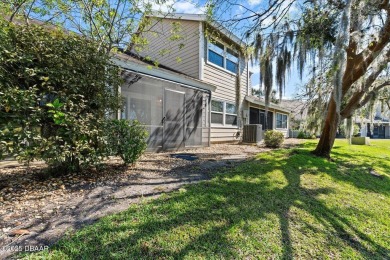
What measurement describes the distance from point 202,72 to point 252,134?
14.4 feet

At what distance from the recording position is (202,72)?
33.8 feet

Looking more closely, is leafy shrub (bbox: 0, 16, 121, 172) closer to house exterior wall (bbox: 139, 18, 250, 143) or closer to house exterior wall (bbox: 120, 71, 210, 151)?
house exterior wall (bbox: 120, 71, 210, 151)

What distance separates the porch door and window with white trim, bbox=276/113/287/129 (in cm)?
A: 1317

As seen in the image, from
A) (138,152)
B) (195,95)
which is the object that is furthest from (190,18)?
(138,152)

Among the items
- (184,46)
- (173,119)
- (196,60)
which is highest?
(184,46)

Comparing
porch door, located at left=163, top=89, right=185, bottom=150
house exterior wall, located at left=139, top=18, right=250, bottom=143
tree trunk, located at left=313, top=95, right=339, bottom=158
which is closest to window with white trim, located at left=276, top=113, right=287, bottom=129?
house exterior wall, located at left=139, top=18, right=250, bottom=143

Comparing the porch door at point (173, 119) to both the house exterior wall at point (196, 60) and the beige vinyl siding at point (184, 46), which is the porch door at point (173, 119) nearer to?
the house exterior wall at point (196, 60)

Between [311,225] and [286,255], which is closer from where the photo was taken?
[286,255]

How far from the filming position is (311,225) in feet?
9.39

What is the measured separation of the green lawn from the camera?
2.07 metres

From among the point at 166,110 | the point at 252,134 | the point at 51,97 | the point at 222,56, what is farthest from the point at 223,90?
the point at 51,97

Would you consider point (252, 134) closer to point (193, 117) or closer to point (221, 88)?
point (221, 88)

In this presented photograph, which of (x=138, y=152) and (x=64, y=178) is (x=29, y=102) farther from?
(x=138, y=152)

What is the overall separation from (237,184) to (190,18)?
8.70 meters
